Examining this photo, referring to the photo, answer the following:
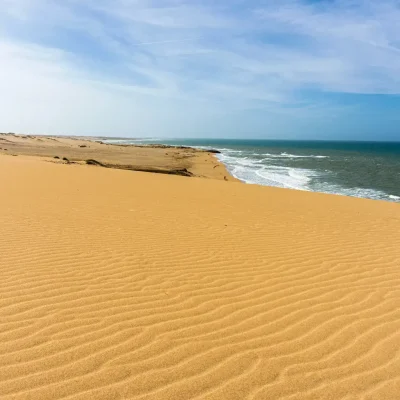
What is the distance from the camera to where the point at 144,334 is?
328 centimetres

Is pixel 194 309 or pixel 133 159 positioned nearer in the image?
pixel 194 309

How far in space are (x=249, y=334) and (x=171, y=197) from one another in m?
9.00

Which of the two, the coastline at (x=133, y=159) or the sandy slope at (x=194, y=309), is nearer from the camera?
the sandy slope at (x=194, y=309)

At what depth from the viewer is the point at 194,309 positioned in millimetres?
3822

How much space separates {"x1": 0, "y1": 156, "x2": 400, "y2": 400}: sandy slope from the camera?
8.85 feet

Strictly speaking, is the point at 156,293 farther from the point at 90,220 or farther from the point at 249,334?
the point at 90,220

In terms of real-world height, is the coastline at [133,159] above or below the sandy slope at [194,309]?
above

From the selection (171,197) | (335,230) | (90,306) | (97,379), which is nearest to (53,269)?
(90,306)

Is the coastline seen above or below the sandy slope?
above

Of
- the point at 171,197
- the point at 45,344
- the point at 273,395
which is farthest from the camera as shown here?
the point at 171,197

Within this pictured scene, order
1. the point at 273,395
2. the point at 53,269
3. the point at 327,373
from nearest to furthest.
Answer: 1. the point at 273,395
2. the point at 327,373
3. the point at 53,269

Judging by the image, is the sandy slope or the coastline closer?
the sandy slope

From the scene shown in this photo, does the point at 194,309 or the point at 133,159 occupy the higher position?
the point at 133,159

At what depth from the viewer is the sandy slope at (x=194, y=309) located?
2697mm
